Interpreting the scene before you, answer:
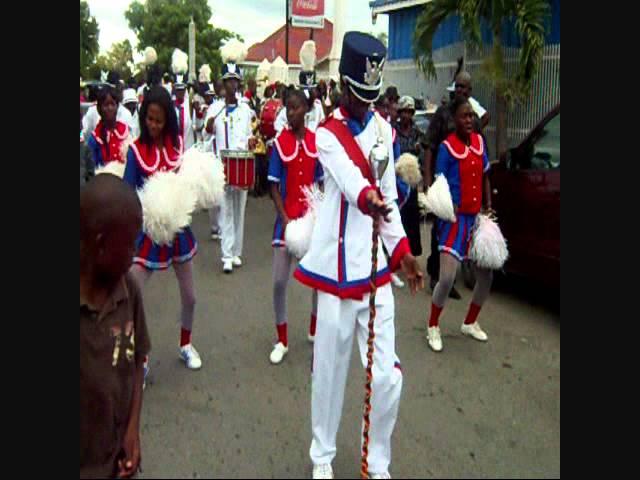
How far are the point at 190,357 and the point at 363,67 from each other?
273cm

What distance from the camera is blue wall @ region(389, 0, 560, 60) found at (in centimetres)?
1224

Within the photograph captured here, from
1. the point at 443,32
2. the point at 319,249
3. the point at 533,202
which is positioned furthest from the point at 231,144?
the point at 443,32

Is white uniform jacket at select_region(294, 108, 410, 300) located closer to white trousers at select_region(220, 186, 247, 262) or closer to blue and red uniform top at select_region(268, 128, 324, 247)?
blue and red uniform top at select_region(268, 128, 324, 247)

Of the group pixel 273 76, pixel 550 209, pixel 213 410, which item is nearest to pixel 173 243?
pixel 213 410

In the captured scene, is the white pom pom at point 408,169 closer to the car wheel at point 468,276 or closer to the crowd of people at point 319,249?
the crowd of people at point 319,249

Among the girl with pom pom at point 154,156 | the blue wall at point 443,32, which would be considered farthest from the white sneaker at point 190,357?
the blue wall at point 443,32

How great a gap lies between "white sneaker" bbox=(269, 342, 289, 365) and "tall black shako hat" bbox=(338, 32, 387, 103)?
2.51 metres

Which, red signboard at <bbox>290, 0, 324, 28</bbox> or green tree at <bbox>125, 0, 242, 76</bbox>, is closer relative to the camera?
red signboard at <bbox>290, 0, 324, 28</bbox>

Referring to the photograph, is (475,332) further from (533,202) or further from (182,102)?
(182,102)

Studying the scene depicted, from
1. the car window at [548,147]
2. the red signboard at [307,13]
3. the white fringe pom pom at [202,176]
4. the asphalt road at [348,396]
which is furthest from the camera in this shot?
the red signboard at [307,13]

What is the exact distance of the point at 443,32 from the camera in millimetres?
14820

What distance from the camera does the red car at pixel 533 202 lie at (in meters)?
6.34

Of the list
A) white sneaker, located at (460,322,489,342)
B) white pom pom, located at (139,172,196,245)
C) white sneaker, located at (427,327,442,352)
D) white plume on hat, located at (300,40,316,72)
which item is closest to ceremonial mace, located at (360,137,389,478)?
white pom pom, located at (139,172,196,245)

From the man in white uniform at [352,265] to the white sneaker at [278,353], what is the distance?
1.72 m
